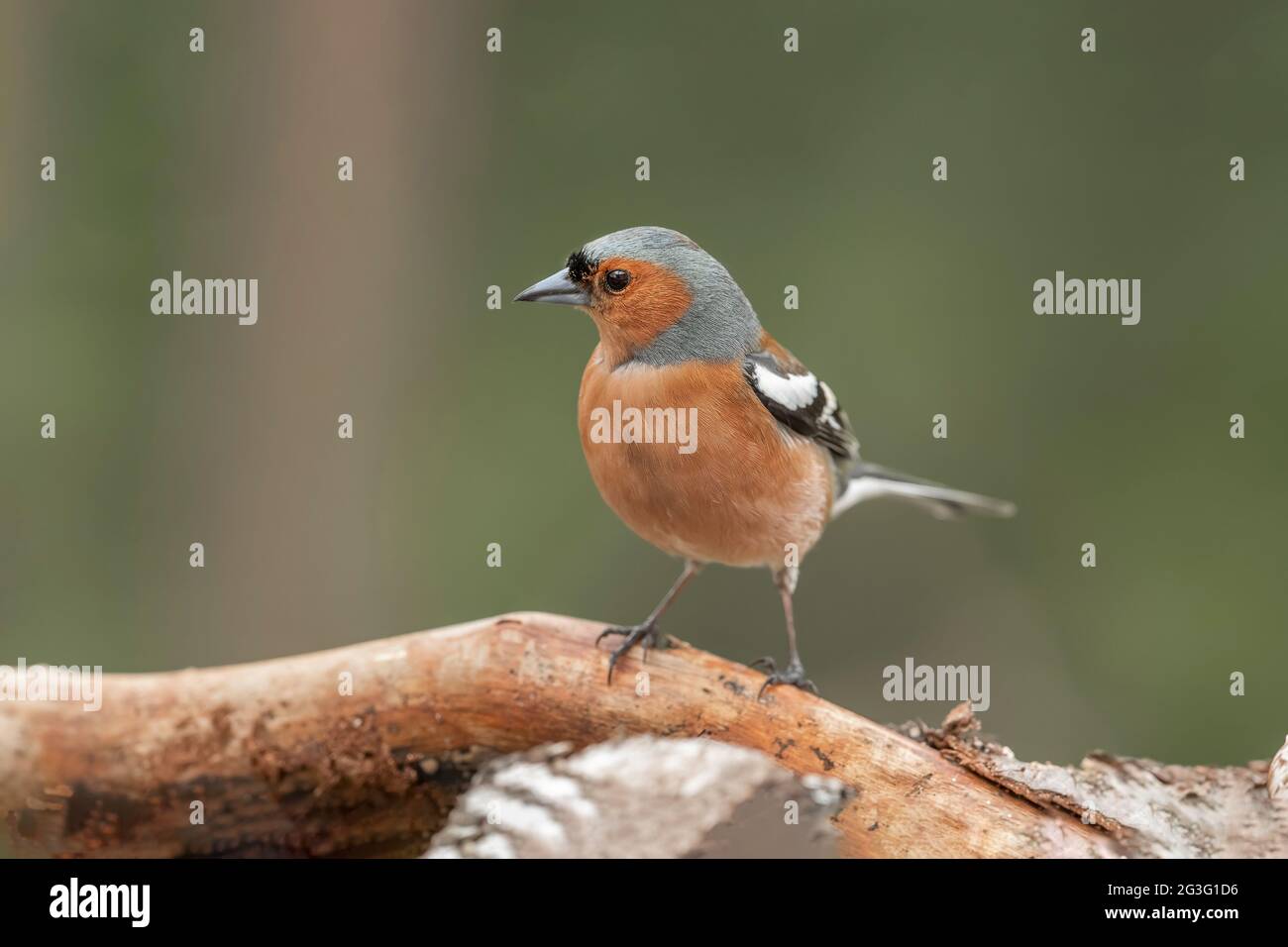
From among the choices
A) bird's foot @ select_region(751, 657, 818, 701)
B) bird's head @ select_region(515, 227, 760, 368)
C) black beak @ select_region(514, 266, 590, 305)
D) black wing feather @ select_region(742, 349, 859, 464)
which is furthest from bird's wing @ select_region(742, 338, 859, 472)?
bird's foot @ select_region(751, 657, 818, 701)

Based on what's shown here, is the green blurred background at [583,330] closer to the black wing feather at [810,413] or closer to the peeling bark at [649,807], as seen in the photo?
the black wing feather at [810,413]

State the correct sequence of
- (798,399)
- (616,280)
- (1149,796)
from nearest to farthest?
(1149,796) → (616,280) → (798,399)

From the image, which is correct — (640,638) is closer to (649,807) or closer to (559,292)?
(649,807)

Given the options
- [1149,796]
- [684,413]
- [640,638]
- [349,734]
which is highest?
[684,413]

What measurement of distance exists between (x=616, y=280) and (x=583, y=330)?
4861 millimetres

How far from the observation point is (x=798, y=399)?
5.28 meters

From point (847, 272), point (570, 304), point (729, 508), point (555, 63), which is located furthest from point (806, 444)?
point (555, 63)

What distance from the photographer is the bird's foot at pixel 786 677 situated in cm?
463

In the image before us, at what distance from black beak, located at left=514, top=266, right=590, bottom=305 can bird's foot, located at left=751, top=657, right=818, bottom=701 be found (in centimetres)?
154

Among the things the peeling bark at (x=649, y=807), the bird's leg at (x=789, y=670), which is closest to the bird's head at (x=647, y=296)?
the bird's leg at (x=789, y=670)

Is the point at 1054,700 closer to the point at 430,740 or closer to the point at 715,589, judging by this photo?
the point at 715,589

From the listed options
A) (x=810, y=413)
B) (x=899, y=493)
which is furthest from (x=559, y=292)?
(x=899, y=493)

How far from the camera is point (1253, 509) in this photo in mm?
8594

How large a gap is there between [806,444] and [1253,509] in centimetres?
473
